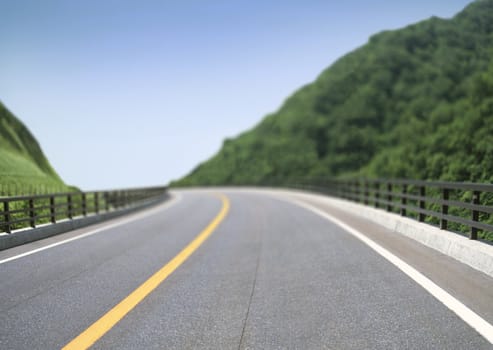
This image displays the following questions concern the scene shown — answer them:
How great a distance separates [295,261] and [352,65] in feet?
484

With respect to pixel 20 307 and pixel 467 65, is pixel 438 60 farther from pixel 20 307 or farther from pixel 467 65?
pixel 20 307

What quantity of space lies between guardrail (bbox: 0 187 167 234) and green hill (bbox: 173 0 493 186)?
5973 centimetres

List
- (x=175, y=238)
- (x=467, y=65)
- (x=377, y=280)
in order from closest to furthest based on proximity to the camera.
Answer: (x=377, y=280)
(x=175, y=238)
(x=467, y=65)

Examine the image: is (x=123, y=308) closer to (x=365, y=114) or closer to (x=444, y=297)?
(x=444, y=297)

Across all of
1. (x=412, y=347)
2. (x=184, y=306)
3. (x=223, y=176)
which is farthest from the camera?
(x=223, y=176)

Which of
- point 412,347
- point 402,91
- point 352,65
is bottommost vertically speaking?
point 412,347

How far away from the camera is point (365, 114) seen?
127m

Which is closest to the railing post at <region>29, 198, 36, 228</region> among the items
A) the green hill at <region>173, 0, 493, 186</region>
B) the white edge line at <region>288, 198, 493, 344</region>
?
the white edge line at <region>288, 198, 493, 344</region>

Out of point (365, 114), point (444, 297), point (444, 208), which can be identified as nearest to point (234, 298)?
point (444, 297)

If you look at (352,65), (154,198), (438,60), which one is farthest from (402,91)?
(154,198)

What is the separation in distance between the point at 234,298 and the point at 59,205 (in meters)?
9.28

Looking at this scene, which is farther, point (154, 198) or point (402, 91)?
point (402, 91)

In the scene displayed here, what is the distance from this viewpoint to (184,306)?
17.7 feet

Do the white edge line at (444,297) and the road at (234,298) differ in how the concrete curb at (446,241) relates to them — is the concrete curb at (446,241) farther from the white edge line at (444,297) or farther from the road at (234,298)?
the white edge line at (444,297)
